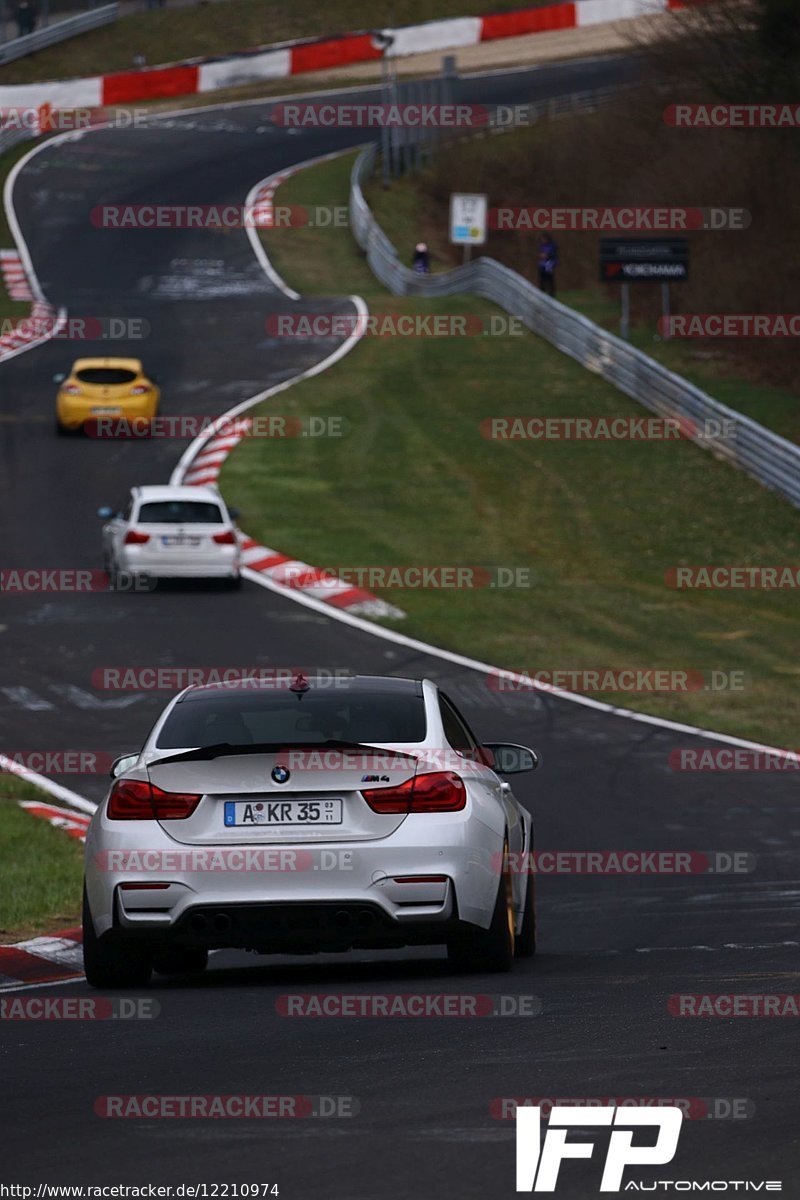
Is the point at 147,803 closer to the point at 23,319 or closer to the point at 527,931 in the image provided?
the point at 527,931

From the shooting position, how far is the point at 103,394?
37.4 meters

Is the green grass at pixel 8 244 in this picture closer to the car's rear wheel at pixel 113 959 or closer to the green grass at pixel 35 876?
the green grass at pixel 35 876

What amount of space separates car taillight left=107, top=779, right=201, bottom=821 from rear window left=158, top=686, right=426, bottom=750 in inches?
9.7

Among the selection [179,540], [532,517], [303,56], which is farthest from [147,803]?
[303,56]

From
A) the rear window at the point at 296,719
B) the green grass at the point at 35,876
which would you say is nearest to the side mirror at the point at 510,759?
the rear window at the point at 296,719

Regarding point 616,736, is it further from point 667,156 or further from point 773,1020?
point 667,156

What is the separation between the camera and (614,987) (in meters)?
8.87

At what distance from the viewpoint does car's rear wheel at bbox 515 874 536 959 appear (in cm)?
1022

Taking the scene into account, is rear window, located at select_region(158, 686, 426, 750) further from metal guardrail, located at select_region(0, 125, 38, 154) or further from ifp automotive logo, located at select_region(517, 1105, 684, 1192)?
metal guardrail, located at select_region(0, 125, 38, 154)

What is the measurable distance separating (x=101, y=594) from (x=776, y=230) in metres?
26.4

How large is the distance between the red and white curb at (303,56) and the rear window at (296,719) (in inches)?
2327

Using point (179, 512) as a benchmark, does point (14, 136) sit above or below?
above

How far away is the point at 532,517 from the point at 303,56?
4779 centimetres

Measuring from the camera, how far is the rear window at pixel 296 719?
9188 mm
